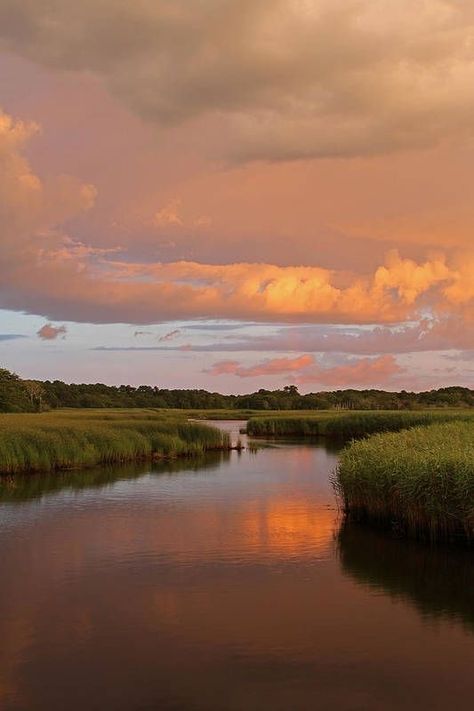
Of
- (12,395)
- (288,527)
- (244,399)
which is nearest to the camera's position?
(288,527)

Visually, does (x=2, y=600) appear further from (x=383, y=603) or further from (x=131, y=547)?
(x=383, y=603)

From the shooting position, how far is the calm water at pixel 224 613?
9562mm

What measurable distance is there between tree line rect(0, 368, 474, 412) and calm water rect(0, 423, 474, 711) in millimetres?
69263

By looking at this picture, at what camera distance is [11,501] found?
79.8ft

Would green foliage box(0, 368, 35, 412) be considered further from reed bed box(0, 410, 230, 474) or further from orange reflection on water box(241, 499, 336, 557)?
orange reflection on water box(241, 499, 336, 557)

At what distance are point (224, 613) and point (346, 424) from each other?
49500mm

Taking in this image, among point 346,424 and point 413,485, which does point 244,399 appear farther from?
point 413,485

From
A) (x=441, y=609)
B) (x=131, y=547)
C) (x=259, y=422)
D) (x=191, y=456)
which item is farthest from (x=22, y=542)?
(x=259, y=422)

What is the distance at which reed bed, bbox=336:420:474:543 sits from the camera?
16.5m

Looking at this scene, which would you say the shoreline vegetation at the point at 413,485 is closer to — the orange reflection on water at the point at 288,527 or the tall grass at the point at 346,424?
the orange reflection on water at the point at 288,527

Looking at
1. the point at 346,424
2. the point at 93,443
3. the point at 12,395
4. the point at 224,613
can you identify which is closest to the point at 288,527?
the point at 224,613

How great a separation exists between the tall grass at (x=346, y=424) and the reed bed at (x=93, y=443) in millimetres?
17657

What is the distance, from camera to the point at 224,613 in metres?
12.8

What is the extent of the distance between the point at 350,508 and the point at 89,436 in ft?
61.1
